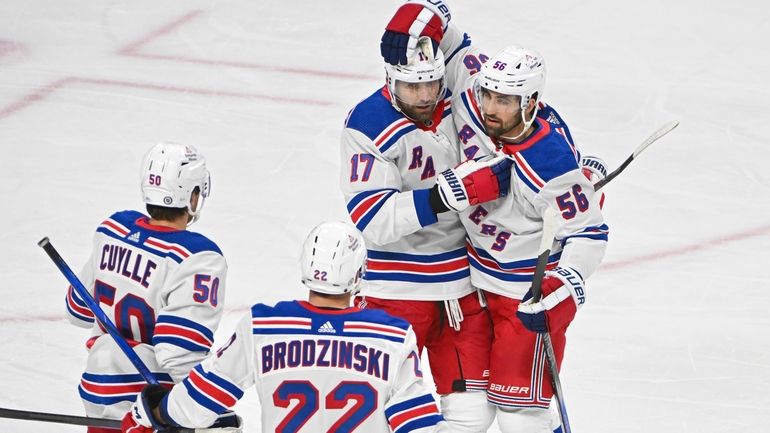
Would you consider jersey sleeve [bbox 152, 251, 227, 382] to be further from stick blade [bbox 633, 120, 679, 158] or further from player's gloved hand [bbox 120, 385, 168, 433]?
stick blade [bbox 633, 120, 679, 158]

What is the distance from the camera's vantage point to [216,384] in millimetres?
2588

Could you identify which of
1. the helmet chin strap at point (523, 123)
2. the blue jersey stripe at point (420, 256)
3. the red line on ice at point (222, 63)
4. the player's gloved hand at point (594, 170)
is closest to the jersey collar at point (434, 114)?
the helmet chin strap at point (523, 123)

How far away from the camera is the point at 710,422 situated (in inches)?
155

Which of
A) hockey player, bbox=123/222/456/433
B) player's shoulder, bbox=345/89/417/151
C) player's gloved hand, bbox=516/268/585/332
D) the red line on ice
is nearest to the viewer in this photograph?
hockey player, bbox=123/222/456/433

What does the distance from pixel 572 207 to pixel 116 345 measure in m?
1.16

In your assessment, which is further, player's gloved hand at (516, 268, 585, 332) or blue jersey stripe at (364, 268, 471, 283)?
blue jersey stripe at (364, 268, 471, 283)

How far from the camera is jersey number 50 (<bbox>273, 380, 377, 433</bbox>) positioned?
2.51 m

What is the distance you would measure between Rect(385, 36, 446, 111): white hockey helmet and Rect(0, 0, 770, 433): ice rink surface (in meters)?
1.25

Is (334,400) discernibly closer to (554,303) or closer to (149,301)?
(149,301)

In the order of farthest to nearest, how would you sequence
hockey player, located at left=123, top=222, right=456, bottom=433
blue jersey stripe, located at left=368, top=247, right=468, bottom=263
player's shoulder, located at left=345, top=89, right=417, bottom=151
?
1. blue jersey stripe, located at left=368, top=247, right=468, bottom=263
2. player's shoulder, located at left=345, top=89, right=417, bottom=151
3. hockey player, located at left=123, top=222, right=456, bottom=433

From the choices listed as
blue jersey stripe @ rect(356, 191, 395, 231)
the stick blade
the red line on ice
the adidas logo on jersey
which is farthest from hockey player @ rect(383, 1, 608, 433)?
the red line on ice

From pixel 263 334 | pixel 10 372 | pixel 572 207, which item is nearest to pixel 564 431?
pixel 572 207

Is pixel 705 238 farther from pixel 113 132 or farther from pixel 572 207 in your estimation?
pixel 113 132

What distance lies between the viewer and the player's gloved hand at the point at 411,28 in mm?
3238
